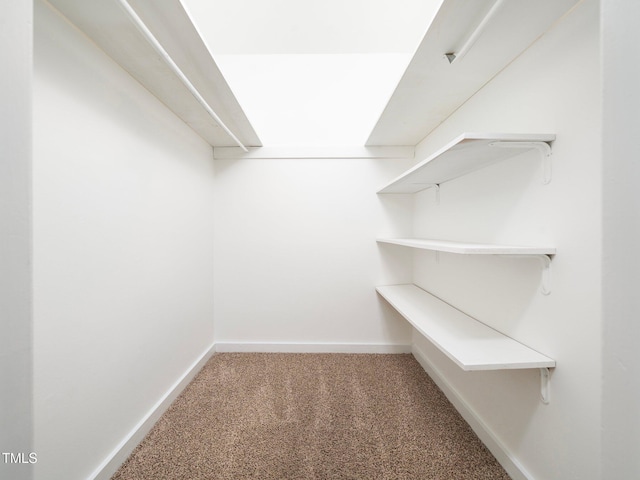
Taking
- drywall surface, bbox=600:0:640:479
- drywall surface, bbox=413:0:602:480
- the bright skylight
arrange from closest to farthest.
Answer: drywall surface, bbox=600:0:640:479, drywall surface, bbox=413:0:602:480, the bright skylight

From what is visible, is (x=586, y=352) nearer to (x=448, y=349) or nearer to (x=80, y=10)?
(x=448, y=349)

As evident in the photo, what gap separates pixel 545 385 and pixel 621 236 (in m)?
0.83

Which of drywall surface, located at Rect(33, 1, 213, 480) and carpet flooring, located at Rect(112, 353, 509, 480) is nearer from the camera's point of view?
drywall surface, located at Rect(33, 1, 213, 480)

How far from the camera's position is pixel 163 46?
3.43 feet

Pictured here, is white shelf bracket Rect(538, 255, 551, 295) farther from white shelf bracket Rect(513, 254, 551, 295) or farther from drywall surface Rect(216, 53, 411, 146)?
drywall surface Rect(216, 53, 411, 146)

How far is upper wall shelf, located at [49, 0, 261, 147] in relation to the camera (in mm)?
870

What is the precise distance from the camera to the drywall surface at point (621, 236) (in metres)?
0.42

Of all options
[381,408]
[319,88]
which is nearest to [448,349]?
[381,408]

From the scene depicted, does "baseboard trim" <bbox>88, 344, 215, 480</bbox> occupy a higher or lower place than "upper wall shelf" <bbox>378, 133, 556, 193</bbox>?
lower

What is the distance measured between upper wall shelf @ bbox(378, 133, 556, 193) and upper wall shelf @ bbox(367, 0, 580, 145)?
0.37m

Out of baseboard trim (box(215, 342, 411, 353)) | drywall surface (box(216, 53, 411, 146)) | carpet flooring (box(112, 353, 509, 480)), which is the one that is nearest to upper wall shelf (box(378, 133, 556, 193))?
drywall surface (box(216, 53, 411, 146))

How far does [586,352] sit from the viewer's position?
79 cm

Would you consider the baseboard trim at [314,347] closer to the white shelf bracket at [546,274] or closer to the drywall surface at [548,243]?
the drywall surface at [548,243]

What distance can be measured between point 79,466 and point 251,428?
725mm
